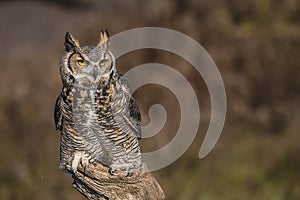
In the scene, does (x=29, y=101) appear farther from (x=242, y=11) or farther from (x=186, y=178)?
(x=242, y=11)

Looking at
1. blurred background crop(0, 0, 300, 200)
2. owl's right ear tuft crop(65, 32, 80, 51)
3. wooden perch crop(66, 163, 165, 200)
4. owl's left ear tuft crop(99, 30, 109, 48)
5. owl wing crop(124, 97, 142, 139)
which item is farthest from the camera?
blurred background crop(0, 0, 300, 200)

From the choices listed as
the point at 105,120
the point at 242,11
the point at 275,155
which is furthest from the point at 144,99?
the point at 105,120

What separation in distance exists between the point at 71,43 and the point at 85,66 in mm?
126

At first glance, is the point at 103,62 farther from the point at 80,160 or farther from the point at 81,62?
the point at 80,160

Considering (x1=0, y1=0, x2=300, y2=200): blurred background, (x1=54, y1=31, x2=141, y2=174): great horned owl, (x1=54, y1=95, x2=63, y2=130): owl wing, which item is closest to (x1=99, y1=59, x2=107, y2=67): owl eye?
(x1=54, y1=31, x2=141, y2=174): great horned owl

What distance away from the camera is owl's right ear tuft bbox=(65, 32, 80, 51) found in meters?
3.54

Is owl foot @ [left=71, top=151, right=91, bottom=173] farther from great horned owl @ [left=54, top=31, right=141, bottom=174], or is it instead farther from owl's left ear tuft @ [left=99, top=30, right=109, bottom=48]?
owl's left ear tuft @ [left=99, top=30, right=109, bottom=48]

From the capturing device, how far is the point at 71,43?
3584 mm

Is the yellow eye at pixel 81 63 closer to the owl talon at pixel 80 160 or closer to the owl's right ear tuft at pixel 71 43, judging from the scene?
the owl's right ear tuft at pixel 71 43

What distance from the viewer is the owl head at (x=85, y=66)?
11.8 feet

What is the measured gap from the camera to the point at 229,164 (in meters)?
7.92

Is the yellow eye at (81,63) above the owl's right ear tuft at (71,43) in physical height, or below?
below

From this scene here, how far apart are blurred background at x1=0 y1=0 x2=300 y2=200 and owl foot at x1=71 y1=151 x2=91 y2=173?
282cm

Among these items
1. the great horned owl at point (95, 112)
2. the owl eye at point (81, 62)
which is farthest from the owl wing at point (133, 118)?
the owl eye at point (81, 62)
